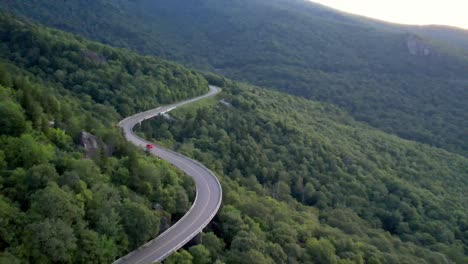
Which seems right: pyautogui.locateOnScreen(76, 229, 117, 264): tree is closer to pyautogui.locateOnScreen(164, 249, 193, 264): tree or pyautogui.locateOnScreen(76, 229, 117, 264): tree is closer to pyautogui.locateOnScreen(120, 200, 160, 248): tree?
pyautogui.locateOnScreen(120, 200, 160, 248): tree

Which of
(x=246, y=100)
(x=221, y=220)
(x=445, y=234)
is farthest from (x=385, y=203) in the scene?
(x=221, y=220)

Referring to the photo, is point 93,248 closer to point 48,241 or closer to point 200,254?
point 48,241

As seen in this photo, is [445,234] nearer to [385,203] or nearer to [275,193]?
[385,203]

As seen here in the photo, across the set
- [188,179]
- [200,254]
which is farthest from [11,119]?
[188,179]

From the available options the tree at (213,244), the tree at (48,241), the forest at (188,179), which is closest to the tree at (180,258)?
the forest at (188,179)

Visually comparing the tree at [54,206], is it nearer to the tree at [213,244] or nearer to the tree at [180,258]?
the tree at [180,258]

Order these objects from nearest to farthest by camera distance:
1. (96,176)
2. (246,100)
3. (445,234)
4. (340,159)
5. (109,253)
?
(109,253)
(96,176)
(445,234)
(340,159)
(246,100)
